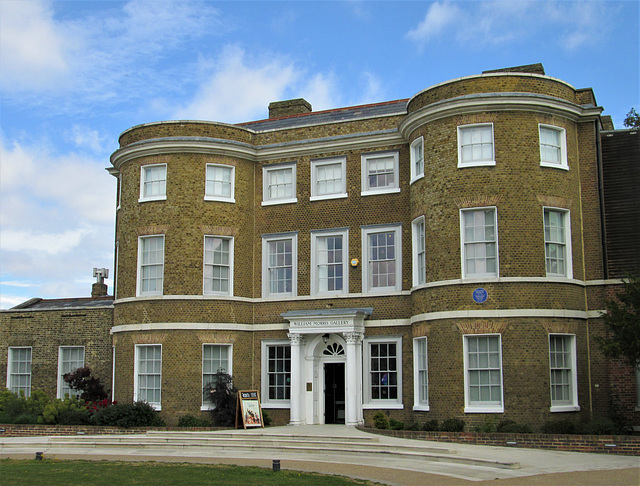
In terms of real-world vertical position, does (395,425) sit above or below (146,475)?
above

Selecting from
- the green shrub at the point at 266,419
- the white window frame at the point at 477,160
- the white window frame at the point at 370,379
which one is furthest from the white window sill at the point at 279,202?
the green shrub at the point at 266,419

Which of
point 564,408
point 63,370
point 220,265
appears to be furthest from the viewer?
point 63,370

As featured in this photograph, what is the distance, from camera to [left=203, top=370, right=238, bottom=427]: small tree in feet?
77.8

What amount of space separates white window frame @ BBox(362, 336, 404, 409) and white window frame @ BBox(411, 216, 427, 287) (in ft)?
6.83

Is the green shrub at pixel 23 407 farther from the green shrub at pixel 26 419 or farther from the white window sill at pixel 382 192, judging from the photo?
the white window sill at pixel 382 192

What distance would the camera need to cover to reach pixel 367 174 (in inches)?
992

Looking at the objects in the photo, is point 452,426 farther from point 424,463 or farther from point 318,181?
point 318,181

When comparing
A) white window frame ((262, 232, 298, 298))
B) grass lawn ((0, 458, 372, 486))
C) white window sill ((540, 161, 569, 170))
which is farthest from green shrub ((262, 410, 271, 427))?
white window sill ((540, 161, 569, 170))

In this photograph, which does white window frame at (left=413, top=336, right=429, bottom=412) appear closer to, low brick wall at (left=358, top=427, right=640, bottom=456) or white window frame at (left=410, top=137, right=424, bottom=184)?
low brick wall at (left=358, top=427, right=640, bottom=456)

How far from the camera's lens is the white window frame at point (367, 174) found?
24672 mm

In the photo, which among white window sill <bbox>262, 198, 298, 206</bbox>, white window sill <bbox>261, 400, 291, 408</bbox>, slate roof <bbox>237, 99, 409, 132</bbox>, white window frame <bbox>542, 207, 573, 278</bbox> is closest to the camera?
white window frame <bbox>542, 207, 573, 278</bbox>

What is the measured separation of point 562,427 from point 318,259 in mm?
9728

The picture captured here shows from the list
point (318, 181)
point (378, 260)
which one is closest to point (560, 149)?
point (378, 260)

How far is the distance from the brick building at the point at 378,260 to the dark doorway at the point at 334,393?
0.05 meters
